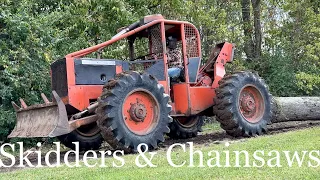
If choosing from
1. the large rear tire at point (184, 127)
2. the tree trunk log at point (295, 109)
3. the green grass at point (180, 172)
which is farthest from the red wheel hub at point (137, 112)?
the tree trunk log at point (295, 109)

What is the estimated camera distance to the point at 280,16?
1973 cm

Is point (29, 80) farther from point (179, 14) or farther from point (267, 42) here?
point (267, 42)

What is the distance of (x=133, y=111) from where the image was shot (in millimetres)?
8039

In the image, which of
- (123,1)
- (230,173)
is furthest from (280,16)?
(230,173)

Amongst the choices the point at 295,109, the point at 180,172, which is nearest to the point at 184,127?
the point at 295,109

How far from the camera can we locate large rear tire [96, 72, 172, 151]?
766 centimetres

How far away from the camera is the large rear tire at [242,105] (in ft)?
31.0

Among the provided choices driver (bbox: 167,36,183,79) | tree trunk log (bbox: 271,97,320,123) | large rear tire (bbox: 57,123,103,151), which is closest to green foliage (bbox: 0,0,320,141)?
tree trunk log (bbox: 271,97,320,123)

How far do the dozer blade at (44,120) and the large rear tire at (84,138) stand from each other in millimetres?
918

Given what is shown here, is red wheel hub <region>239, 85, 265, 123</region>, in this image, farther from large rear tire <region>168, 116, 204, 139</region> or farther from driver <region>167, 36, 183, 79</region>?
large rear tire <region>168, 116, 204, 139</region>

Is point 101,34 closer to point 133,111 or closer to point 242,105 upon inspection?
point 242,105

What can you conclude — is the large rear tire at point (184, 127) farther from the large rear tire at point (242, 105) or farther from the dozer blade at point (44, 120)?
the dozer blade at point (44, 120)

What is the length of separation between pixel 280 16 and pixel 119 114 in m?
13.6

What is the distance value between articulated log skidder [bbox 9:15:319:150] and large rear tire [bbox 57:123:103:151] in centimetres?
2
